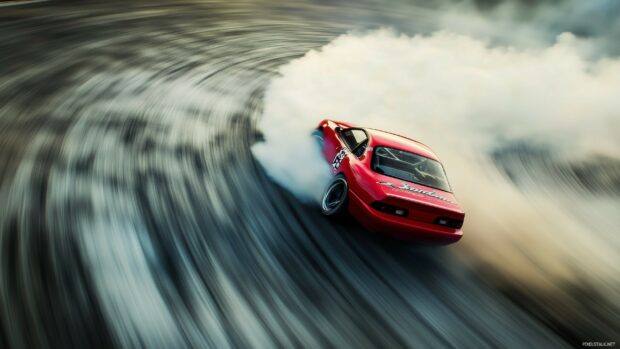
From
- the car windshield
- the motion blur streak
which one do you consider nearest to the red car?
the car windshield

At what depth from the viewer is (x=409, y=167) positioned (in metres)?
5.90

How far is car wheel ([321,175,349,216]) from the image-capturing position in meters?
5.60

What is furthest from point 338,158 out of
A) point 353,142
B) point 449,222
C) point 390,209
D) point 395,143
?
point 449,222

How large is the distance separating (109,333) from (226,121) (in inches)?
211

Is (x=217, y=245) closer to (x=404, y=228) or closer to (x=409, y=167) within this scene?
(x=404, y=228)

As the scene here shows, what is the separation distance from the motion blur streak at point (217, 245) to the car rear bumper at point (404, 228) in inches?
11.7

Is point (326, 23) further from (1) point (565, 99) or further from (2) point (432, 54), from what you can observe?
(1) point (565, 99)

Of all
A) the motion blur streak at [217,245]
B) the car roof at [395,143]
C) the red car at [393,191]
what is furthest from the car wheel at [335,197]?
the car roof at [395,143]

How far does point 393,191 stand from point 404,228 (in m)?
0.41

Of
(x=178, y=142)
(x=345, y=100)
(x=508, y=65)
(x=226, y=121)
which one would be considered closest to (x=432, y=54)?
(x=508, y=65)

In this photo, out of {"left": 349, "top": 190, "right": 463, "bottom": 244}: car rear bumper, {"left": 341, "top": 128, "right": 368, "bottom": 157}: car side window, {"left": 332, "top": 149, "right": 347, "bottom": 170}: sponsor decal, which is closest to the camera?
{"left": 349, "top": 190, "right": 463, "bottom": 244}: car rear bumper

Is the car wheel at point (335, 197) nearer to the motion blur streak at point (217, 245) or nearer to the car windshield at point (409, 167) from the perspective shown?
the motion blur streak at point (217, 245)

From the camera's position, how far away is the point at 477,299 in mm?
4875

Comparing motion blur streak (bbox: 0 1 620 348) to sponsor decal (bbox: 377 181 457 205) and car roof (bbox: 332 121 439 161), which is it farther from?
car roof (bbox: 332 121 439 161)
